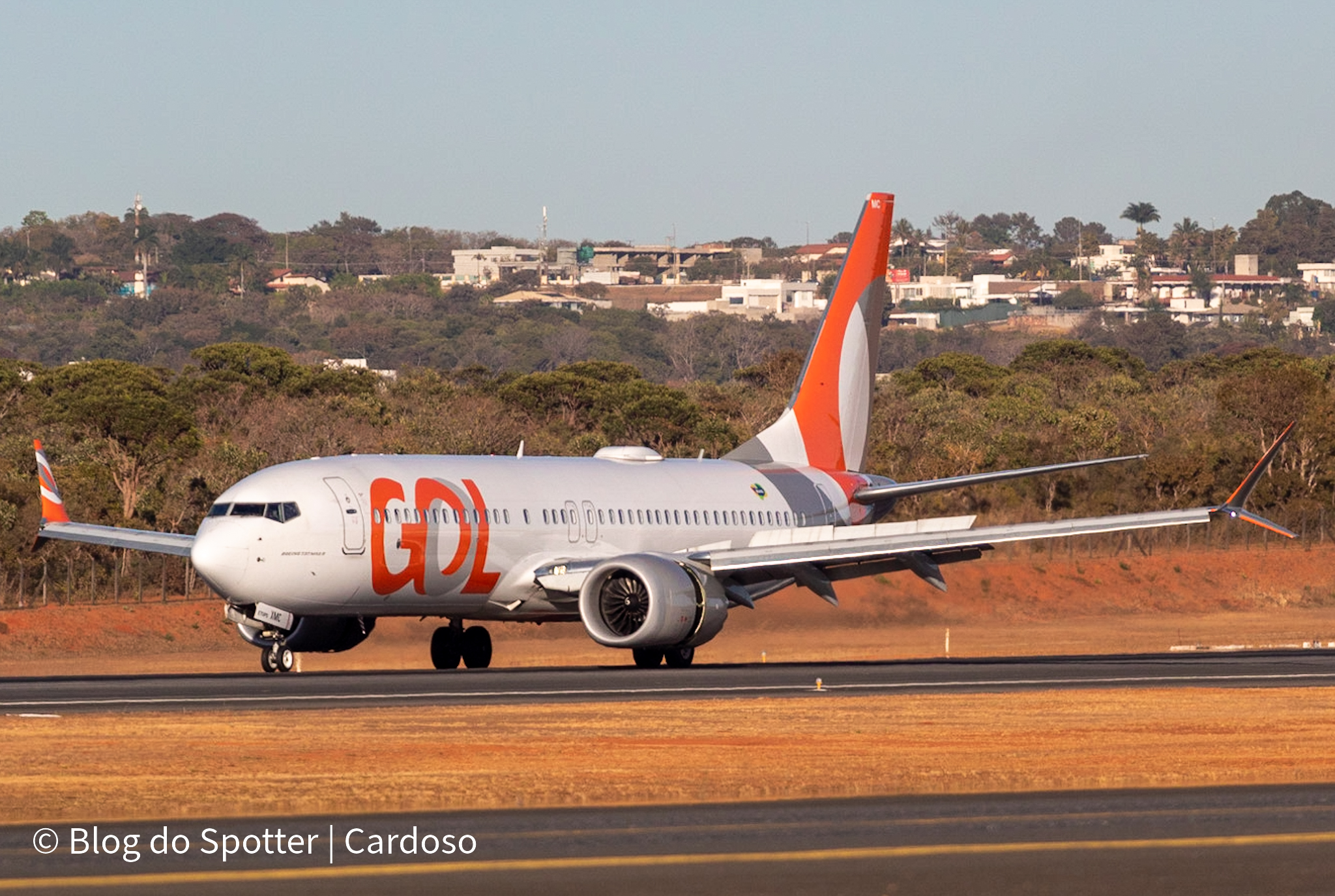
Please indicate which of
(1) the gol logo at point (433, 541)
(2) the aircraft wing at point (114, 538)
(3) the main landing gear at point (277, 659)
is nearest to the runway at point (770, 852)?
(3) the main landing gear at point (277, 659)

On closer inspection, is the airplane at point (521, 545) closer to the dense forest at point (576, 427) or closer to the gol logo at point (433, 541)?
the gol logo at point (433, 541)

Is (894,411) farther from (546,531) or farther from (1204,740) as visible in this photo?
(1204,740)

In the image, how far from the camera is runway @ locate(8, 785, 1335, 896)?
16078mm

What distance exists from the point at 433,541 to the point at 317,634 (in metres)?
3.10

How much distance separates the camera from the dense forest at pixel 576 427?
86.8m

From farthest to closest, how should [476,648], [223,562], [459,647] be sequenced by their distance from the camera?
[476,648]
[459,647]
[223,562]

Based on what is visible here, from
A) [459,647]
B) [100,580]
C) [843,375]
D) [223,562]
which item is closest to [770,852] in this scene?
[223,562]

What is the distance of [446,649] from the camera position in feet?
153

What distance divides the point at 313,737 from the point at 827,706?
874cm

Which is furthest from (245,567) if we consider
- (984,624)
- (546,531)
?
(984,624)

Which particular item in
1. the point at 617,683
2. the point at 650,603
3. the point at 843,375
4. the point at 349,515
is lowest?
the point at 617,683

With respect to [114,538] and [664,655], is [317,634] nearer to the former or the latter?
[114,538]

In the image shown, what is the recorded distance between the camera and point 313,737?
26672mm

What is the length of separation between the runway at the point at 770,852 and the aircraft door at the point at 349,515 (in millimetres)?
21323
